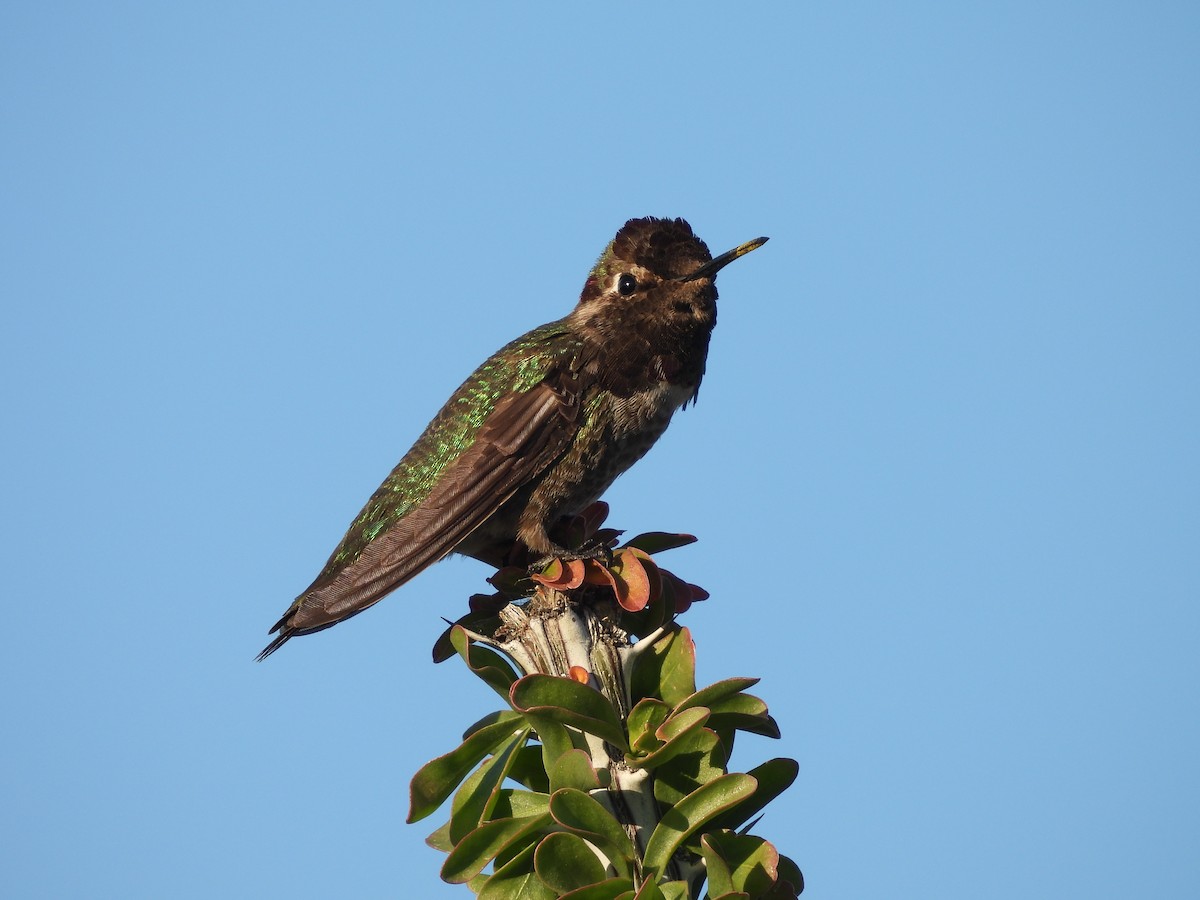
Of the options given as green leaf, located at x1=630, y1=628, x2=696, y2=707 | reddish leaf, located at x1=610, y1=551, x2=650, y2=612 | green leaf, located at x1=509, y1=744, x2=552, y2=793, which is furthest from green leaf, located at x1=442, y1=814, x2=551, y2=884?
reddish leaf, located at x1=610, y1=551, x2=650, y2=612

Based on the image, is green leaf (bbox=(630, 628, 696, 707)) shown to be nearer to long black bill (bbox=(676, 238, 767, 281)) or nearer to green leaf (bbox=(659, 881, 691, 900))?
green leaf (bbox=(659, 881, 691, 900))

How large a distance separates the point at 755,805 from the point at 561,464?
85.8 inches

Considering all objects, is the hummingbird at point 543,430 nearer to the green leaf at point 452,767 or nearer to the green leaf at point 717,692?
the green leaf at point 452,767

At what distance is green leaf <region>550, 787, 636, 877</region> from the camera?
119 inches

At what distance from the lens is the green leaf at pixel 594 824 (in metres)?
3.01

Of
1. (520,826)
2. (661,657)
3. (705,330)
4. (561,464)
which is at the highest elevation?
(705,330)

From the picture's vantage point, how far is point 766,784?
10.9 feet

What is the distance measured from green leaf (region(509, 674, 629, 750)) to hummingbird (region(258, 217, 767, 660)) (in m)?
1.53

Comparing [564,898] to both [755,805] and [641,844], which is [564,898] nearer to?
[641,844]

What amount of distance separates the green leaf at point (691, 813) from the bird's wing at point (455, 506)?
1.90 m

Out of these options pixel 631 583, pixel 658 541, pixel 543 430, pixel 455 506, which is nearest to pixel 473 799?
pixel 631 583

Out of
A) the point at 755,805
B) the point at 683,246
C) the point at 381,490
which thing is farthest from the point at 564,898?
the point at 683,246

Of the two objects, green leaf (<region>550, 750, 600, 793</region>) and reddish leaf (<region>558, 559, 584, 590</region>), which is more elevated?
reddish leaf (<region>558, 559, 584, 590</region>)

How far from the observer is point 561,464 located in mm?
5215
